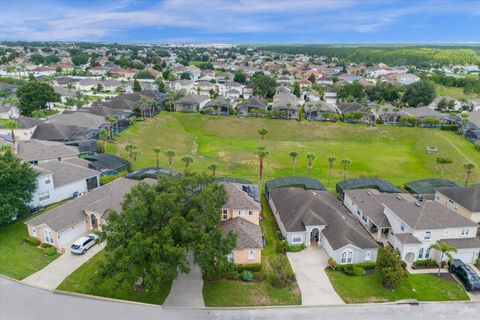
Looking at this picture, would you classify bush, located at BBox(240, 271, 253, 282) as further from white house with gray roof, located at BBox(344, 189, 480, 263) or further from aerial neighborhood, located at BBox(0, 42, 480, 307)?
white house with gray roof, located at BBox(344, 189, 480, 263)

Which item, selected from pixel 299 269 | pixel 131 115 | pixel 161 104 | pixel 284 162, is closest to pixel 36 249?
pixel 299 269

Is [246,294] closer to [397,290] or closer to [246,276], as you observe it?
[246,276]

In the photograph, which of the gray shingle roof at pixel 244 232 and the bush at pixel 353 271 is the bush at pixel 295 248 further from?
the bush at pixel 353 271

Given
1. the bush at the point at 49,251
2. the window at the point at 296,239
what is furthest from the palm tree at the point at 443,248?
the bush at the point at 49,251

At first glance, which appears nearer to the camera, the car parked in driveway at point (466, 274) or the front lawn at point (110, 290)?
the front lawn at point (110, 290)

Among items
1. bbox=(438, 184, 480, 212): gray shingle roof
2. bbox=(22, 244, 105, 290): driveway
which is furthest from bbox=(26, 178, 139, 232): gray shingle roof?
bbox=(438, 184, 480, 212): gray shingle roof

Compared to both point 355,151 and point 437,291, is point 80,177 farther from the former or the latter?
point 355,151

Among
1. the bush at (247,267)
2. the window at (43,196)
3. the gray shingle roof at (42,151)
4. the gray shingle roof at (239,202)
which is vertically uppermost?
the gray shingle roof at (42,151)

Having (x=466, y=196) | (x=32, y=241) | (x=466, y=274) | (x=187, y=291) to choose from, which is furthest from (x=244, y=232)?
(x=466, y=196)
